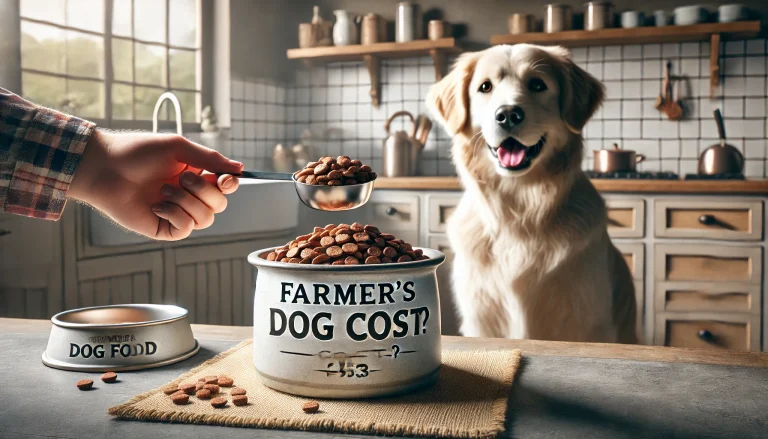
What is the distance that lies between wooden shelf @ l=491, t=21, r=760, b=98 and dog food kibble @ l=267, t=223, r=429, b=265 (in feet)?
9.68

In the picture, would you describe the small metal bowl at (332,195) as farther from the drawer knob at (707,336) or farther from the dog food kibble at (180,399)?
the drawer knob at (707,336)

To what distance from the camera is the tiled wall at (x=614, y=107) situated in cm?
349

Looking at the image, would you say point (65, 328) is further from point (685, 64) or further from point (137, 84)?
point (685, 64)

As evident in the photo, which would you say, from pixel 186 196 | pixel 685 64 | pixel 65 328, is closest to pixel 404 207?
pixel 685 64

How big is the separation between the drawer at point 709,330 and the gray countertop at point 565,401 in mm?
2320

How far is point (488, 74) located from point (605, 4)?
5.58 ft

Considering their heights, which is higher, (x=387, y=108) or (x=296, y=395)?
(x=387, y=108)

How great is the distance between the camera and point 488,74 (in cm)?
207

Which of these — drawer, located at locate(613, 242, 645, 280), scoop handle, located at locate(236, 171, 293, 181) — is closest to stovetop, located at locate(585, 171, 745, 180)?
drawer, located at locate(613, 242, 645, 280)

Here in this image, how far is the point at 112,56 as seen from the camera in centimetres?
324

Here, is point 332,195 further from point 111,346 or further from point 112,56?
point 112,56

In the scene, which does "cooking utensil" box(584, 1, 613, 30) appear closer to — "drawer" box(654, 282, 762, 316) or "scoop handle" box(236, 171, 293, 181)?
"drawer" box(654, 282, 762, 316)

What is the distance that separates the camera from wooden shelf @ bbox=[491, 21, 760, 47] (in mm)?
3271

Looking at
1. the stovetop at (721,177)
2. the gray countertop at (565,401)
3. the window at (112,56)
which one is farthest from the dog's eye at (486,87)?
the window at (112,56)
